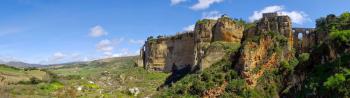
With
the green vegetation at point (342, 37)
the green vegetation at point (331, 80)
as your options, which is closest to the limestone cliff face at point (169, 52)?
the green vegetation at point (342, 37)

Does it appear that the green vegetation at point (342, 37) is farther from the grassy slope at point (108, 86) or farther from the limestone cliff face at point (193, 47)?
the grassy slope at point (108, 86)

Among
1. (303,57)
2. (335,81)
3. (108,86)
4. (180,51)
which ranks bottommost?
(108,86)

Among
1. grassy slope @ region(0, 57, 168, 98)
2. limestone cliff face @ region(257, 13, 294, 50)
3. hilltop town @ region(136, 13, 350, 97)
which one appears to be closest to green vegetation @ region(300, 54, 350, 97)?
hilltop town @ region(136, 13, 350, 97)

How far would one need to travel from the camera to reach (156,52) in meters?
84.4

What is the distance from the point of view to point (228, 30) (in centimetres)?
6191

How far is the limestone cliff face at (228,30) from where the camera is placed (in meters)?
61.7

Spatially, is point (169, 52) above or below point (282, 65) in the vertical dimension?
above

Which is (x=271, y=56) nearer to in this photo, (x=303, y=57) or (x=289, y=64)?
(x=289, y=64)

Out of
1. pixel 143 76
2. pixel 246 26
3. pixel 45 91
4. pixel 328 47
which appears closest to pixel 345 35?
pixel 328 47

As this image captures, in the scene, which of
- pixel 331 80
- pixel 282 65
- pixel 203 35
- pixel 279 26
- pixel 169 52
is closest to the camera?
pixel 331 80

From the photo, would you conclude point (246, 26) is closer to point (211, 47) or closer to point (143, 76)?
point (211, 47)

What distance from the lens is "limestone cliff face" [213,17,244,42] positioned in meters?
61.7

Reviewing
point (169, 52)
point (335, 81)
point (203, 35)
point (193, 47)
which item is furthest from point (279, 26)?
point (169, 52)

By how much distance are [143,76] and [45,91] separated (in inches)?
617
